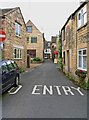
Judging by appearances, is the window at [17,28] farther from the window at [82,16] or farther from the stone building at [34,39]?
the stone building at [34,39]

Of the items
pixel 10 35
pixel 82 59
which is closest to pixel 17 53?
pixel 10 35

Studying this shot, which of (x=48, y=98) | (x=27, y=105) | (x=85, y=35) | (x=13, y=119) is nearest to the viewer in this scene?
(x=13, y=119)

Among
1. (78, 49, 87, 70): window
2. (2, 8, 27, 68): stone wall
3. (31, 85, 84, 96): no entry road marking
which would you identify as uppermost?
(2, 8, 27, 68): stone wall

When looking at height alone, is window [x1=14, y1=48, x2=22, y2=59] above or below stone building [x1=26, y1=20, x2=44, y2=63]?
below

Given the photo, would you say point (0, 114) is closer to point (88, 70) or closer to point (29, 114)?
point (29, 114)

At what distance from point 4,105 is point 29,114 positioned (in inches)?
62.9

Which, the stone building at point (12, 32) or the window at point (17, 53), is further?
the window at point (17, 53)

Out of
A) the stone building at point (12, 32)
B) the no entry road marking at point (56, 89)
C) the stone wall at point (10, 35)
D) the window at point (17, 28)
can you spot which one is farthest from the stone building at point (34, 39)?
the no entry road marking at point (56, 89)

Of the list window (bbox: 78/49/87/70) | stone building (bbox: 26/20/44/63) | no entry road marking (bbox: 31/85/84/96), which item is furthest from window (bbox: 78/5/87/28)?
stone building (bbox: 26/20/44/63)

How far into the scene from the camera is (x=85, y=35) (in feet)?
41.2

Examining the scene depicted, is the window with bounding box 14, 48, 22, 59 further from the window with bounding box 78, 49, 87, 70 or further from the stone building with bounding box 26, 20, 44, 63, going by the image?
the stone building with bounding box 26, 20, 44, 63

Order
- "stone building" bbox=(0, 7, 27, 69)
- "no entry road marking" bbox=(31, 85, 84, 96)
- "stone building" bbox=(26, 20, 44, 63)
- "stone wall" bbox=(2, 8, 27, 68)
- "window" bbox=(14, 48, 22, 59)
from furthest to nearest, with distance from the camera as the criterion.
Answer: "stone building" bbox=(26, 20, 44, 63)
"window" bbox=(14, 48, 22, 59)
"stone wall" bbox=(2, 8, 27, 68)
"stone building" bbox=(0, 7, 27, 69)
"no entry road marking" bbox=(31, 85, 84, 96)

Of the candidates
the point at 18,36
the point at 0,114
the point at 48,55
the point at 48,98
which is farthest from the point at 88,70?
the point at 48,55

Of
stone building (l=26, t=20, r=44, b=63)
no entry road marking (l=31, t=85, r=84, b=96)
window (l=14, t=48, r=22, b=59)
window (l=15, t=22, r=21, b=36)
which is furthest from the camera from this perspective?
stone building (l=26, t=20, r=44, b=63)
